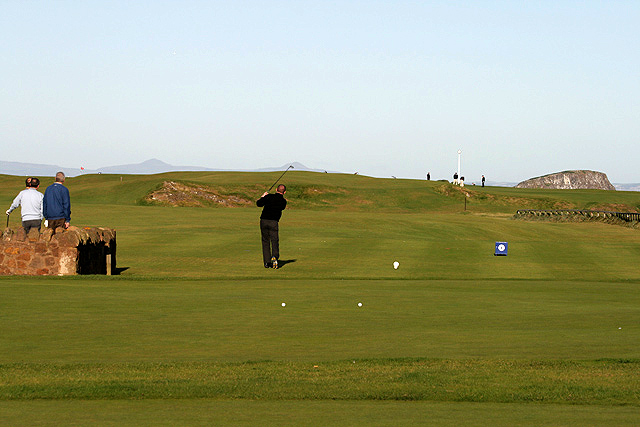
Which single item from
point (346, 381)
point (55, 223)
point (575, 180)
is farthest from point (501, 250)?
point (575, 180)

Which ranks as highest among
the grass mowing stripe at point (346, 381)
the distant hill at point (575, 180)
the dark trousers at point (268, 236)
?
the distant hill at point (575, 180)

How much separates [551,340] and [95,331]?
5.69 m

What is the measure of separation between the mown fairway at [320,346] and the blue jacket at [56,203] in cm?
244

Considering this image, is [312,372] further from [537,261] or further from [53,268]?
[537,261]

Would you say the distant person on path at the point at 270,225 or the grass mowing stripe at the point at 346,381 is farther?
the distant person on path at the point at 270,225

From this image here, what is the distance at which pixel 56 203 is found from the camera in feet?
65.9

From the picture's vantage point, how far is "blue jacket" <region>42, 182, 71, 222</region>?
20016mm

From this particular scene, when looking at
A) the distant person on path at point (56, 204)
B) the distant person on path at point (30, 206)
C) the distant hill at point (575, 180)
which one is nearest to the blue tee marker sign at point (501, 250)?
the distant person on path at point (56, 204)

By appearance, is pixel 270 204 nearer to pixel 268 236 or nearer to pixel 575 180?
pixel 268 236

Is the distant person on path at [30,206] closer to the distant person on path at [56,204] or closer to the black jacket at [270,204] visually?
the distant person on path at [56,204]

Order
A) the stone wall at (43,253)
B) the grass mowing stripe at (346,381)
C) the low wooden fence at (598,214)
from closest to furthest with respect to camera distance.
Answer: the grass mowing stripe at (346,381), the stone wall at (43,253), the low wooden fence at (598,214)

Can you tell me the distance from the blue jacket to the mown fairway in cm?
244

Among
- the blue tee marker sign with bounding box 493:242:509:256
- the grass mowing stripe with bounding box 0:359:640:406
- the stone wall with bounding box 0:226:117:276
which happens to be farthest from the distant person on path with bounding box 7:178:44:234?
the blue tee marker sign with bounding box 493:242:509:256

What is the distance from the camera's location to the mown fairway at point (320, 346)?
255 inches
